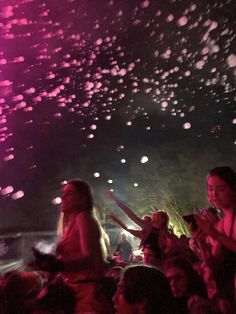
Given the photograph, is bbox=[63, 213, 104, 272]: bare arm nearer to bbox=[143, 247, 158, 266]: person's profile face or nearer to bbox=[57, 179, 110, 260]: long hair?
bbox=[57, 179, 110, 260]: long hair

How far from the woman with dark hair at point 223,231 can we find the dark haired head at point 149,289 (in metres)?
0.85

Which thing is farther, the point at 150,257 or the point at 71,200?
the point at 150,257

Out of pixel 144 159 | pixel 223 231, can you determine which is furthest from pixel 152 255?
pixel 144 159

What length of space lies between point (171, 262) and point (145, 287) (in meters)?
1.10

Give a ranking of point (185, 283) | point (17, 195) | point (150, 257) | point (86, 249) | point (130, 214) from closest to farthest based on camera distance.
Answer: point (185, 283)
point (86, 249)
point (150, 257)
point (130, 214)
point (17, 195)

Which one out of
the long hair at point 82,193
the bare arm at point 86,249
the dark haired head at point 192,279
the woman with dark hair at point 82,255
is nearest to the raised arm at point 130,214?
the long hair at point 82,193

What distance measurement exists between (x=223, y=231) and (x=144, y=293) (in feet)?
4.24

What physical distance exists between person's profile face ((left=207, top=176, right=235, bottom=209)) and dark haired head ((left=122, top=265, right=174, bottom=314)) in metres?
1.10

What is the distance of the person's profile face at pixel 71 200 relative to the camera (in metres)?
3.25

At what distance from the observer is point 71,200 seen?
3.26 meters

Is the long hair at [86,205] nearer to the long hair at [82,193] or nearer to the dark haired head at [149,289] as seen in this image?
the long hair at [82,193]

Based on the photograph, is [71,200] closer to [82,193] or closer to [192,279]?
[82,193]

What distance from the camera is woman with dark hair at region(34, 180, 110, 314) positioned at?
9.65 feet

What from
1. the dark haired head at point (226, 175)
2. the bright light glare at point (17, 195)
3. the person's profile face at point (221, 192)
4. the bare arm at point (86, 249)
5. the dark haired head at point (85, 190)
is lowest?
the bare arm at point (86, 249)
